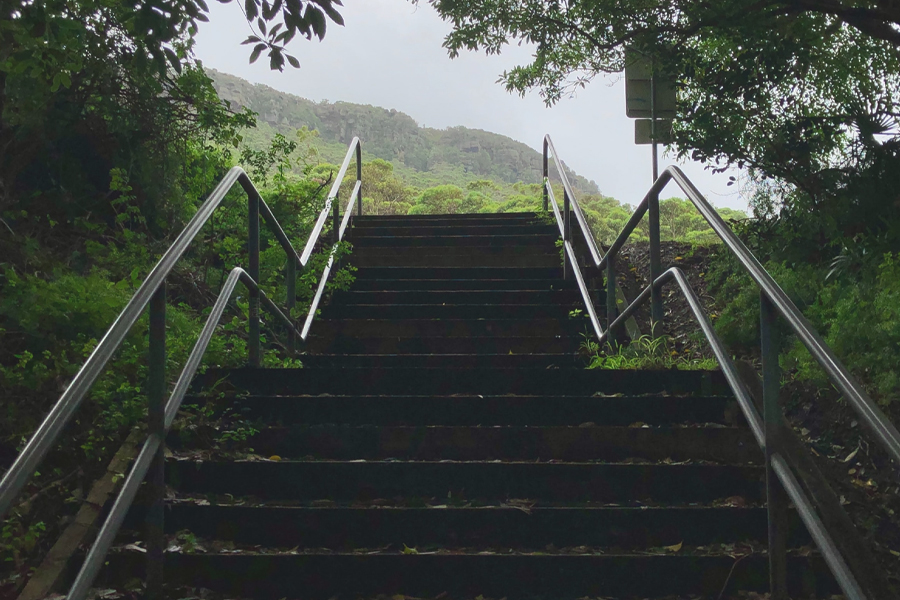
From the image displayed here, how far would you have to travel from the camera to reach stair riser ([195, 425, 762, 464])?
2.77 meters

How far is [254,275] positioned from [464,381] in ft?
3.77

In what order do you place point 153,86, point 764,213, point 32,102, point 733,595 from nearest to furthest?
point 733,595, point 32,102, point 153,86, point 764,213

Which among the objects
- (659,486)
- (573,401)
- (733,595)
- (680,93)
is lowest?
(733,595)

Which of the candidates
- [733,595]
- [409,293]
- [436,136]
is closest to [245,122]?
[409,293]

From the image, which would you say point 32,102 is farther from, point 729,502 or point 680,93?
point 680,93

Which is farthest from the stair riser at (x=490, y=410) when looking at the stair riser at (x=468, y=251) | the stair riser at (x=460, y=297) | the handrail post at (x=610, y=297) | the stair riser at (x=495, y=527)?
the stair riser at (x=468, y=251)

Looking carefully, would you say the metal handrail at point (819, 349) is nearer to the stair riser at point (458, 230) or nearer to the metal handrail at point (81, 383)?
the metal handrail at point (81, 383)

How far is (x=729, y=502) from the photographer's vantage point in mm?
2508

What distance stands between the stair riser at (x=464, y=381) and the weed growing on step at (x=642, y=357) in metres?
0.42

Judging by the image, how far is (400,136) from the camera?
72.0 metres

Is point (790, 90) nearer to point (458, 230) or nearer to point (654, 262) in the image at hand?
point (654, 262)

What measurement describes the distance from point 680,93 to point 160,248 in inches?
178

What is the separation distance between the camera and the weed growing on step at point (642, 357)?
147 inches

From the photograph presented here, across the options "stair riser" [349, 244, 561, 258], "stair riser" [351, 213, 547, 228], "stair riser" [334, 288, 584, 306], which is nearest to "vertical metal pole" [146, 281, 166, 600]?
"stair riser" [334, 288, 584, 306]
